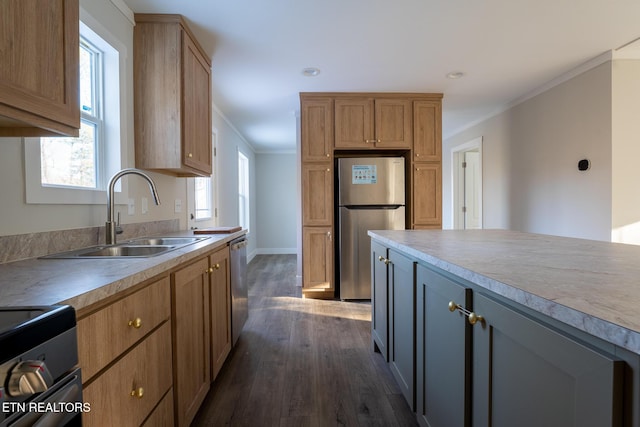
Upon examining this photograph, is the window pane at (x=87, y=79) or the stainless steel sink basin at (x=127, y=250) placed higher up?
the window pane at (x=87, y=79)

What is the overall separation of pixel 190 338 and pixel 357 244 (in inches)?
94.9

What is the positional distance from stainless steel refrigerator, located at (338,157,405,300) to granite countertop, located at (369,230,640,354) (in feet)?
7.43

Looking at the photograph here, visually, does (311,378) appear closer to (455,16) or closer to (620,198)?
(455,16)

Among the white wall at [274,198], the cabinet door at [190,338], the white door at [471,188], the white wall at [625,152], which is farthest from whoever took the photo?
the white wall at [274,198]

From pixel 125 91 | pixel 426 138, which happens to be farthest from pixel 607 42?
pixel 125 91

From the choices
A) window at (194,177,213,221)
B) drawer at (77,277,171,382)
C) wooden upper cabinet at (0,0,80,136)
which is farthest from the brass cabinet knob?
window at (194,177,213,221)

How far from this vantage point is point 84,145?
1.72m

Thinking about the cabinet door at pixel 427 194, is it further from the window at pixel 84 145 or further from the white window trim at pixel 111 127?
the window at pixel 84 145

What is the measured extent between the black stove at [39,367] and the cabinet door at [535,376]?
36.5 inches

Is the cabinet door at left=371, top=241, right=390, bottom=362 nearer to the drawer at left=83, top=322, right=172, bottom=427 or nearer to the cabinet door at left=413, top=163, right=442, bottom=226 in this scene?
the drawer at left=83, top=322, right=172, bottom=427

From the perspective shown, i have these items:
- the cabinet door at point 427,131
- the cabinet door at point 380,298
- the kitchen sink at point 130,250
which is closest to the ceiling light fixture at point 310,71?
the cabinet door at point 427,131

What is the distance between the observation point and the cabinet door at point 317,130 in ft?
11.9

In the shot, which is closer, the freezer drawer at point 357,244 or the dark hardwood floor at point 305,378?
the dark hardwood floor at point 305,378

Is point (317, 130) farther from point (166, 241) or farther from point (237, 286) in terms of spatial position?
point (166, 241)
